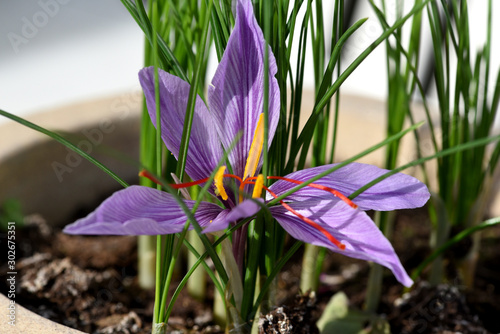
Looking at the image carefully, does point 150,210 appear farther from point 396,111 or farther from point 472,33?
point 472,33

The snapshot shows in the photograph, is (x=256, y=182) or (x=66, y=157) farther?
(x=66, y=157)

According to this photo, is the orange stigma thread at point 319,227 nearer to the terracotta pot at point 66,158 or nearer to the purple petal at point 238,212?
the purple petal at point 238,212

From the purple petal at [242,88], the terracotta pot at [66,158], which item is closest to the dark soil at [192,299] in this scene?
the terracotta pot at [66,158]

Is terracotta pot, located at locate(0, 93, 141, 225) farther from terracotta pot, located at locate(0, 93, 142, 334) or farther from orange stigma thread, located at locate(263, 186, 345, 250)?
orange stigma thread, located at locate(263, 186, 345, 250)

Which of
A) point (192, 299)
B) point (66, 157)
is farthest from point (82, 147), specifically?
point (192, 299)

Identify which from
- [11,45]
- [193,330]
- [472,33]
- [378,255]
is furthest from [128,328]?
[472,33]

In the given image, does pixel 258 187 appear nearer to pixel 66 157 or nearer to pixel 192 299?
pixel 192 299

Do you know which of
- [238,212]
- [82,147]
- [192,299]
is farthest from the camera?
[82,147]
